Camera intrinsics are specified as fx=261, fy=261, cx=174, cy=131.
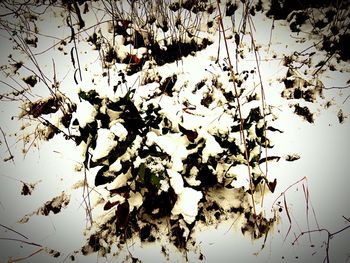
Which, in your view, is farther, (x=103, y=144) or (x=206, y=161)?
(x=206, y=161)

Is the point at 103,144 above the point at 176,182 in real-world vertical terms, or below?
above

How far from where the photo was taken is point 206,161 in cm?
119

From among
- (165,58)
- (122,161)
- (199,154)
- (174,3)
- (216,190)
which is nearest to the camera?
(122,161)

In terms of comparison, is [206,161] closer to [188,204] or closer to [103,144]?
[188,204]

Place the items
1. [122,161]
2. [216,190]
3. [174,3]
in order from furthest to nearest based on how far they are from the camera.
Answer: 1. [174,3]
2. [216,190]
3. [122,161]

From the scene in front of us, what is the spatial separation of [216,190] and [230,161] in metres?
0.19

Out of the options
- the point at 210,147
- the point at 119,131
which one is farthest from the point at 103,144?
the point at 210,147

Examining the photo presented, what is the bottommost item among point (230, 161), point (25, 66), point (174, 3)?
point (230, 161)

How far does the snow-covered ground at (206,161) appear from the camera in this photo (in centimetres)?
116

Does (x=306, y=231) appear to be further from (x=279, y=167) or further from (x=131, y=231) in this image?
(x=131, y=231)

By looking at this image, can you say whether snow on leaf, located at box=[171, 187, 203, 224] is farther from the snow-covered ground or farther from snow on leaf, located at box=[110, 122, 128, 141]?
snow on leaf, located at box=[110, 122, 128, 141]

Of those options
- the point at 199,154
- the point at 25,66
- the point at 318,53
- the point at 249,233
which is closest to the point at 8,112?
the point at 25,66

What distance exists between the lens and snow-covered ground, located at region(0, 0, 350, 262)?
1.16 metres

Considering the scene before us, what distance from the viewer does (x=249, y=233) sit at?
1.26 metres
